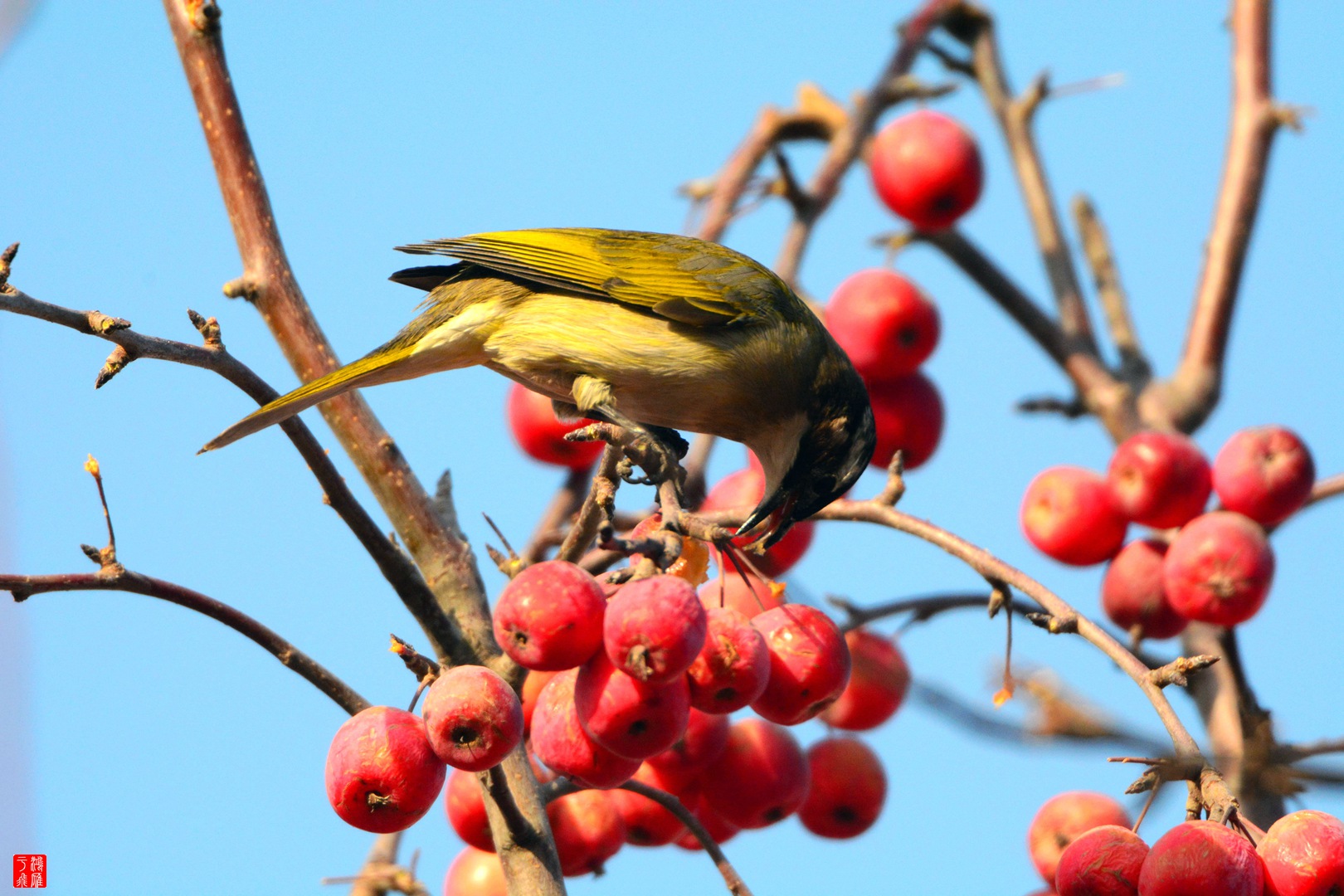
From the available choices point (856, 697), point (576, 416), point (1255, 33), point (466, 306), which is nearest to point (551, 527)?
point (576, 416)

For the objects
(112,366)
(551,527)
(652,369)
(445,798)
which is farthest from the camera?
(551,527)

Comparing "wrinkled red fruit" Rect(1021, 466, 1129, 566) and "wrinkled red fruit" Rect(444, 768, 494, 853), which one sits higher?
"wrinkled red fruit" Rect(1021, 466, 1129, 566)

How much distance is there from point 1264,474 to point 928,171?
7.91 ft

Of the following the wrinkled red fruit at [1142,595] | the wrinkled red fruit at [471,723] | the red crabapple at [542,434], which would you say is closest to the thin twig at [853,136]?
the red crabapple at [542,434]

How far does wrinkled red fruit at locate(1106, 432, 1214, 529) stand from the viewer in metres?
5.08

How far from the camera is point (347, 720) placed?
10.6ft

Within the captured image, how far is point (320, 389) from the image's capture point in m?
3.92

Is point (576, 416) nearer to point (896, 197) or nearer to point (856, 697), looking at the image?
point (856, 697)

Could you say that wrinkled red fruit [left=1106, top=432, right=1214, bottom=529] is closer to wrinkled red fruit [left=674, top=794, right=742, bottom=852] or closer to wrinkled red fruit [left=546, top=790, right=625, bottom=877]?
wrinkled red fruit [left=674, top=794, right=742, bottom=852]

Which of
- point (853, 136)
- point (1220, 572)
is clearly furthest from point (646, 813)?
point (853, 136)

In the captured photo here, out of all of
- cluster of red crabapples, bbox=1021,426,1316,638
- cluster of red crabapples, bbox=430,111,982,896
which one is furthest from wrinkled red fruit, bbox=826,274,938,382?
cluster of red crabapples, bbox=1021,426,1316,638

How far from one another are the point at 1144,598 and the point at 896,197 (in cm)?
263

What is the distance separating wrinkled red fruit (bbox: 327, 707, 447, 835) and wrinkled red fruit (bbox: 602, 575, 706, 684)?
0.52 meters

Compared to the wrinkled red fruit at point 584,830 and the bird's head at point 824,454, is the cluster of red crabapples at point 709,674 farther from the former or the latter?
the bird's head at point 824,454
